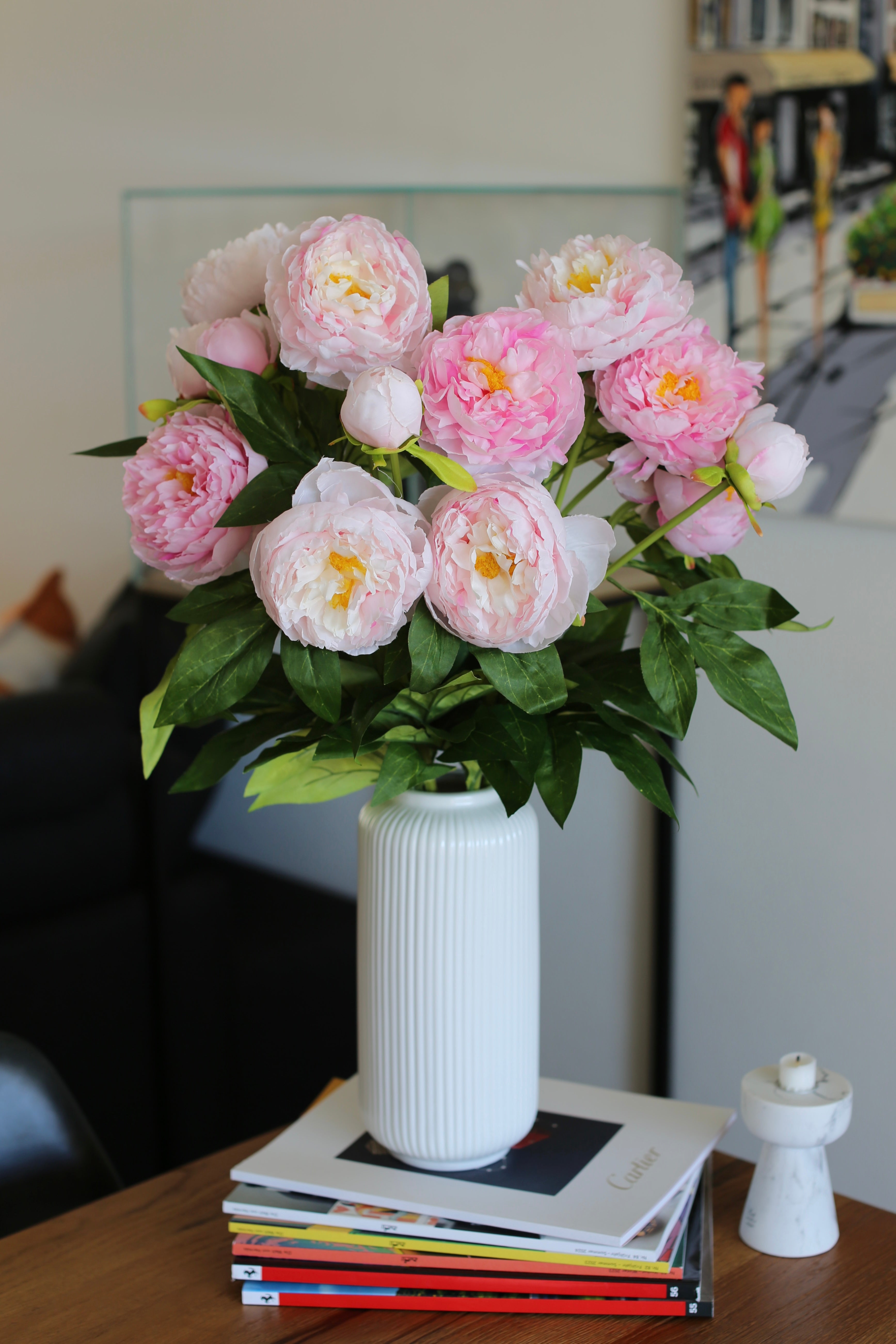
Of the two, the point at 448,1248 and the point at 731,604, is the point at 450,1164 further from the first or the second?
the point at 731,604

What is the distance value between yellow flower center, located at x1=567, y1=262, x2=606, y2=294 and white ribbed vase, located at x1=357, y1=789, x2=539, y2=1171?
1.07ft

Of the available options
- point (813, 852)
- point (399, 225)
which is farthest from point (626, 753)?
point (399, 225)

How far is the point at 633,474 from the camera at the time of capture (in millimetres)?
799

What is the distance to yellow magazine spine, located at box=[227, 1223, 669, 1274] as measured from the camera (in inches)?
32.3

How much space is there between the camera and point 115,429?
281cm

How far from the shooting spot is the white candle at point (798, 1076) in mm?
891

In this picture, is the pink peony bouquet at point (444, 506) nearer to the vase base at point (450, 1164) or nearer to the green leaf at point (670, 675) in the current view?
the green leaf at point (670, 675)

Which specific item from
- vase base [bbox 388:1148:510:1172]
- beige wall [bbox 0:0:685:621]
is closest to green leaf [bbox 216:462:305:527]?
vase base [bbox 388:1148:510:1172]

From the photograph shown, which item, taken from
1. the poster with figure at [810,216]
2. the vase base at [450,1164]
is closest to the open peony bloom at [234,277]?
the vase base at [450,1164]

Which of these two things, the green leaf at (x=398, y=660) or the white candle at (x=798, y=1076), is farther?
the white candle at (x=798, y=1076)

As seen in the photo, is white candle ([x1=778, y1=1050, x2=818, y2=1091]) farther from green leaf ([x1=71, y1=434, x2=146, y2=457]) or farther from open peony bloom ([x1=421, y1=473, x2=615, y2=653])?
green leaf ([x1=71, y1=434, x2=146, y2=457])

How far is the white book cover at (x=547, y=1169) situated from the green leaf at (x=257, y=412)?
475 mm

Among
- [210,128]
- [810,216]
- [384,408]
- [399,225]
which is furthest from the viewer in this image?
[210,128]

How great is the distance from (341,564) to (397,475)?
0.31ft
